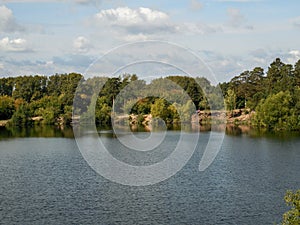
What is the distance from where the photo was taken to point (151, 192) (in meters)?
26.0

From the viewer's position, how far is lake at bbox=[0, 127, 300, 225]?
2123 cm

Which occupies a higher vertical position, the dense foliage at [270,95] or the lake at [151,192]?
the dense foliage at [270,95]

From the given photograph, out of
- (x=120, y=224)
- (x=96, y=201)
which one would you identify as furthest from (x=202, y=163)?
(x=120, y=224)

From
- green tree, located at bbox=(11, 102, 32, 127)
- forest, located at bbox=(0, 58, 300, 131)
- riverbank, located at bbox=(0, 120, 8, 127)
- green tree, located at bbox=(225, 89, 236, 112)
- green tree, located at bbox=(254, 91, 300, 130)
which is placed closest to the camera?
green tree, located at bbox=(254, 91, 300, 130)

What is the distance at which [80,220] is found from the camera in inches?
818

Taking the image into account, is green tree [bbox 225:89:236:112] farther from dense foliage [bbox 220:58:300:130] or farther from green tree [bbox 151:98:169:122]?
green tree [bbox 151:98:169:122]

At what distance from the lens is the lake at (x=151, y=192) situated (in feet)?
69.7

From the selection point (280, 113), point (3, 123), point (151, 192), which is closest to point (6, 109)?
point (3, 123)

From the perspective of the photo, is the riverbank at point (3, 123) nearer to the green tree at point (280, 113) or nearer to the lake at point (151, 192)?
the green tree at point (280, 113)

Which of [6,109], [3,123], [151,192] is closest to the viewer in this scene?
[151,192]

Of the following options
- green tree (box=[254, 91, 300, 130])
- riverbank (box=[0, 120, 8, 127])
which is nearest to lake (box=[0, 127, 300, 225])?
green tree (box=[254, 91, 300, 130])

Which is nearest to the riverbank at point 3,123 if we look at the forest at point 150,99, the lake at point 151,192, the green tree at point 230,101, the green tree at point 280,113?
the forest at point 150,99

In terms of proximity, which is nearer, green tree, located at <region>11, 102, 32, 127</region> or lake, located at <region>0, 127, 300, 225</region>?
lake, located at <region>0, 127, 300, 225</region>

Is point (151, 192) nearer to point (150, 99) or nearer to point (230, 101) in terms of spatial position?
point (230, 101)
